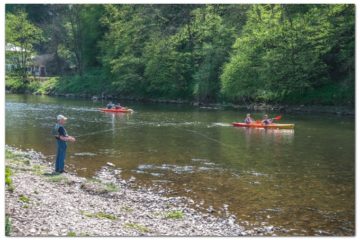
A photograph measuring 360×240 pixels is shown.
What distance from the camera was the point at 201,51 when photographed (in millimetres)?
58250

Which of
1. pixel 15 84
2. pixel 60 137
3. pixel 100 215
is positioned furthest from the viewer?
pixel 15 84

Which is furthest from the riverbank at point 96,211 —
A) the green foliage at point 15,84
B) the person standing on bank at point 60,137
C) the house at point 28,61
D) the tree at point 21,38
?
the tree at point 21,38

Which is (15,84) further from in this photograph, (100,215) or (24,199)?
(100,215)

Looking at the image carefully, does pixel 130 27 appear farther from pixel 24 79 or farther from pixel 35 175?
pixel 35 175

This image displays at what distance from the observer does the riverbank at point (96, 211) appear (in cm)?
1020

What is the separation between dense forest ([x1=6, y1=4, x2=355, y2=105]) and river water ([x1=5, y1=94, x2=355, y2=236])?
1128 centimetres

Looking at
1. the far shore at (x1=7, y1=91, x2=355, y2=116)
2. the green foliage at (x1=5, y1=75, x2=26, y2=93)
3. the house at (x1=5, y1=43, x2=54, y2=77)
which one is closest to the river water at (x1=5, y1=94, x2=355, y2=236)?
the far shore at (x1=7, y1=91, x2=355, y2=116)

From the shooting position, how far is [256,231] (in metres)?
11.8

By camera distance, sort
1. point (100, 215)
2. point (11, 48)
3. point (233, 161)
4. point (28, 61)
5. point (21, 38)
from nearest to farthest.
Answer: point (100, 215)
point (233, 161)
point (11, 48)
point (21, 38)
point (28, 61)

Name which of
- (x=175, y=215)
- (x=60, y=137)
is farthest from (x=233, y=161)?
(x=175, y=215)

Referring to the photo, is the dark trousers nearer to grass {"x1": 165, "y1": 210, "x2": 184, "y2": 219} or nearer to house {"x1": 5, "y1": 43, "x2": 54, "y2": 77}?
grass {"x1": 165, "y1": 210, "x2": 184, "y2": 219}

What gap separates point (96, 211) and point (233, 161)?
1000 centimetres

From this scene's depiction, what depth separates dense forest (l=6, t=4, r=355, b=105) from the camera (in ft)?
157

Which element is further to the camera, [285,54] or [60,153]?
[285,54]
